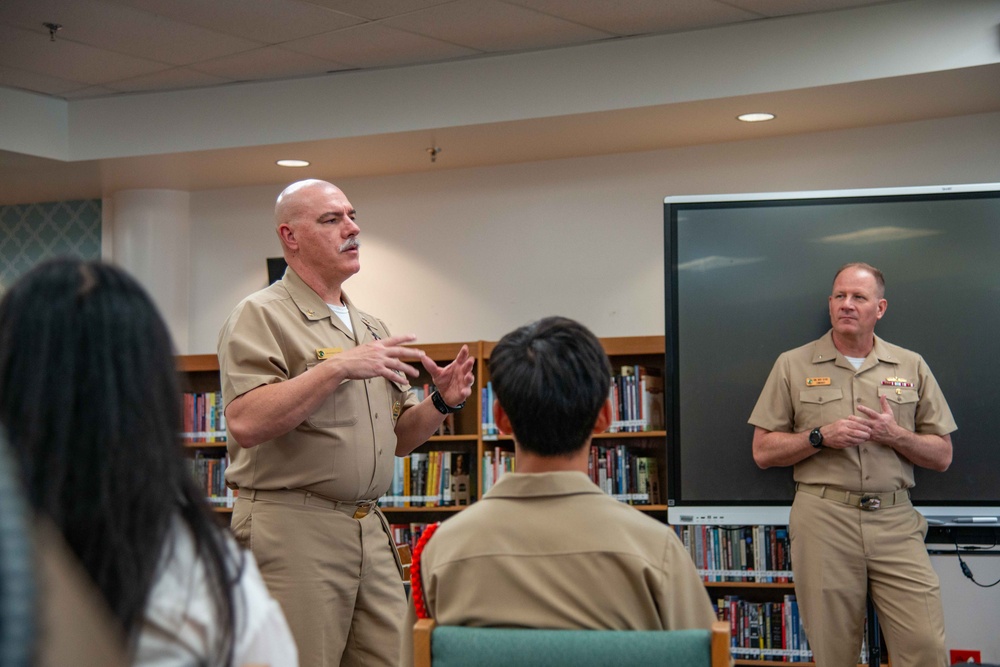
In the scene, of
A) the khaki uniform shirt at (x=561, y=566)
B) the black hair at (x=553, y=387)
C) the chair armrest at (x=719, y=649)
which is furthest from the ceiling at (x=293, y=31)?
the chair armrest at (x=719, y=649)

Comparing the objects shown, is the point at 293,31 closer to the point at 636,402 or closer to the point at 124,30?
the point at 124,30

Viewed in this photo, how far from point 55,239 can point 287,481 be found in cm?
455

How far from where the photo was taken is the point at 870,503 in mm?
3627

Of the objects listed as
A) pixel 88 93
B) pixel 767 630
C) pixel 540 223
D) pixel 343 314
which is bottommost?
pixel 767 630

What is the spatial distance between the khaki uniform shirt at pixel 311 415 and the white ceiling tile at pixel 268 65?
7.87ft

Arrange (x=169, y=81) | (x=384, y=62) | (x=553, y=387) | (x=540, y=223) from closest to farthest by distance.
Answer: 1. (x=553, y=387)
2. (x=384, y=62)
3. (x=169, y=81)
4. (x=540, y=223)

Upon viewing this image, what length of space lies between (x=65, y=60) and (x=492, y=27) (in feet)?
6.66

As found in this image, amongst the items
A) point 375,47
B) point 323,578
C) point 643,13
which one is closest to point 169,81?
point 375,47

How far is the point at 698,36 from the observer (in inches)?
181

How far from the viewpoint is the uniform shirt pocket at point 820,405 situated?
376cm

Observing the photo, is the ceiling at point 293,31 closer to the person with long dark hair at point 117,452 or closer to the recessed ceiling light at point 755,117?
the recessed ceiling light at point 755,117

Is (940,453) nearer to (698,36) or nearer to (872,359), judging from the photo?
(872,359)

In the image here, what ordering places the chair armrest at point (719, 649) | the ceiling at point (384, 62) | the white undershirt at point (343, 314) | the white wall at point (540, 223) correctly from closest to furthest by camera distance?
1. the chair armrest at point (719, 649)
2. the white undershirt at point (343, 314)
3. the ceiling at point (384, 62)
4. the white wall at point (540, 223)

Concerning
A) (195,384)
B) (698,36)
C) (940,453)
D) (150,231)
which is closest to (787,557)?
(940,453)
